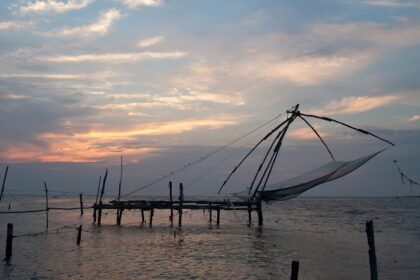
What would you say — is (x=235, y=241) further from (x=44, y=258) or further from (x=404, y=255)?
(x=44, y=258)

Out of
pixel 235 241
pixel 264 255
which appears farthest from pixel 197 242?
pixel 264 255

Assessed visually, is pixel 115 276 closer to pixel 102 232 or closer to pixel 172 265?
pixel 172 265

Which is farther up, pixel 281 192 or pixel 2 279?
pixel 281 192

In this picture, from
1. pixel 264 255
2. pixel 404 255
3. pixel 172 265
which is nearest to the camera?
pixel 172 265

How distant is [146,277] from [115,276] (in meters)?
1.10

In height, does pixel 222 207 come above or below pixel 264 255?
above

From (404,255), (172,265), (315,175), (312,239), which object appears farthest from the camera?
(312,239)

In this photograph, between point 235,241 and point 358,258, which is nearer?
point 358,258

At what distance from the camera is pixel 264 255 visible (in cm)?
1912

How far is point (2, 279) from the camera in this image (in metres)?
13.5

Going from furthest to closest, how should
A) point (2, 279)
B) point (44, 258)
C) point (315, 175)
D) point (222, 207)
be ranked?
point (222, 207), point (44, 258), point (315, 175), point (2, 279)

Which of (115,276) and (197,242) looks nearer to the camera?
(115,276)

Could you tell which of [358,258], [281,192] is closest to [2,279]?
[281,192]

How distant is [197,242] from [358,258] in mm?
8552
